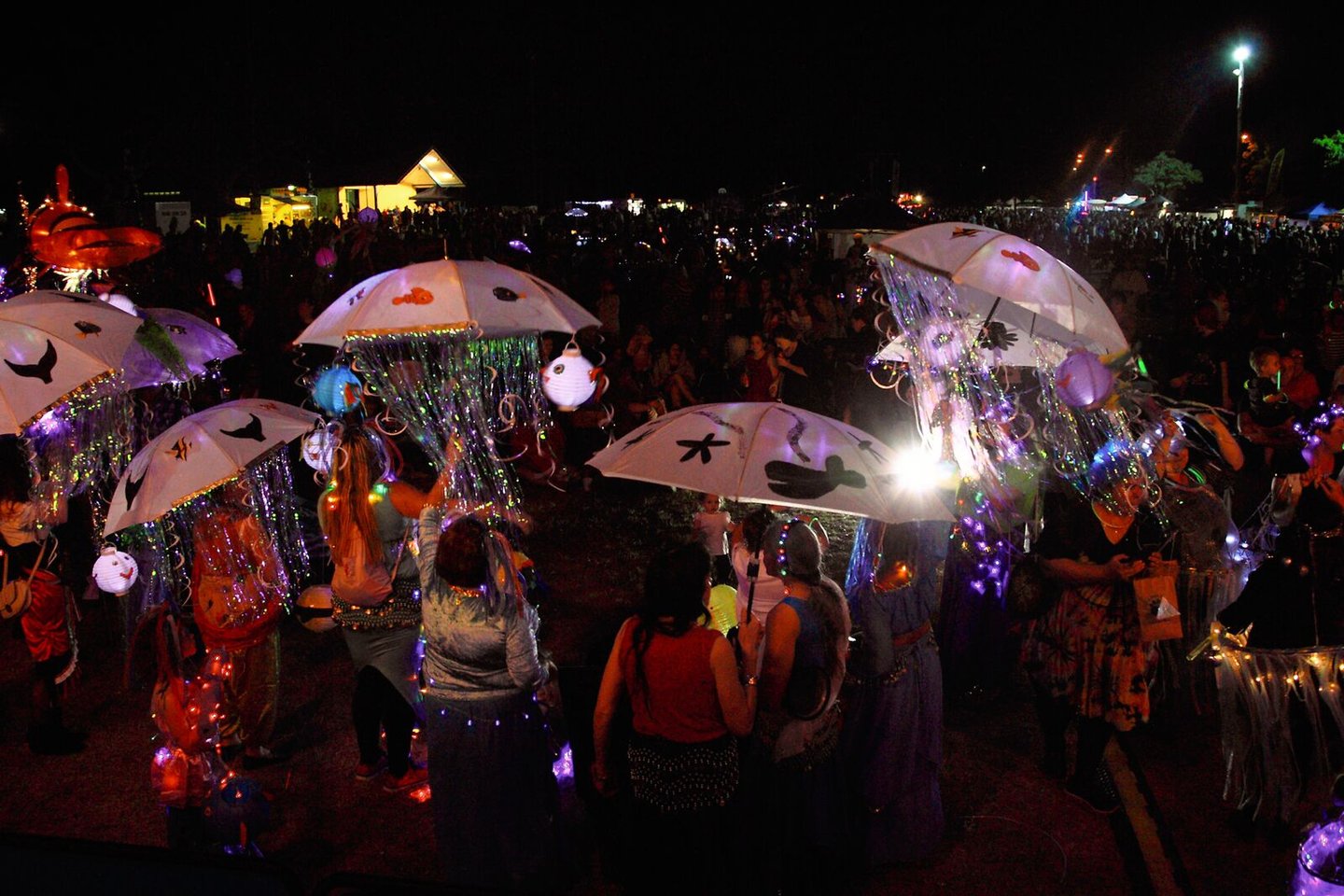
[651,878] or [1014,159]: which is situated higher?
[1014,159]

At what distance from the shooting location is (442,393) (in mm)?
5625

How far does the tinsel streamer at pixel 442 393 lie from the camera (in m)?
5.26

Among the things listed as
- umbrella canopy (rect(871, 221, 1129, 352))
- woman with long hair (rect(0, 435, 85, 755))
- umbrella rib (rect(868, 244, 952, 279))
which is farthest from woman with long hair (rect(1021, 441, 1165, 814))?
woman with long hair (rect(0, 435, 85, 755))

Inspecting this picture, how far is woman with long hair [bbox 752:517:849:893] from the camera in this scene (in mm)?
3594

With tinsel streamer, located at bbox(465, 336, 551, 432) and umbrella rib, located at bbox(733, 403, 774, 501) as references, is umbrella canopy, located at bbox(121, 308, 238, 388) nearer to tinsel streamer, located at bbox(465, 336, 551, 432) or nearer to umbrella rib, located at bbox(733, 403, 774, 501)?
tinsel streamer, located at bbox(465, 336, 551, 432)

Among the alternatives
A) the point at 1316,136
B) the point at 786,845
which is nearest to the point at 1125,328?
the point at 786,845

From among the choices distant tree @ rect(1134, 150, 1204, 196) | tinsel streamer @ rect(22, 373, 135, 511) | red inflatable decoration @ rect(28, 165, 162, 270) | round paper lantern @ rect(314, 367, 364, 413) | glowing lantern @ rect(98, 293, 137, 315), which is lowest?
tinsel streamer @ rect(22, 373, 135, 511)

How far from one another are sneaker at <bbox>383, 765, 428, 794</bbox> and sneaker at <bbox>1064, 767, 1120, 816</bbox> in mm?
A: 3213

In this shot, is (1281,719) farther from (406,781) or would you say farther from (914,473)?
(406,781)

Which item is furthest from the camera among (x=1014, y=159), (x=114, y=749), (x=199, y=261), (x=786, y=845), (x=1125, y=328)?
(x=1014, y=159)

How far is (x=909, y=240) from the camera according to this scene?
197 inches

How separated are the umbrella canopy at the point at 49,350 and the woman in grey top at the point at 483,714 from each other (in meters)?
1.84

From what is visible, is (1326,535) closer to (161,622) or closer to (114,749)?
(161,622)

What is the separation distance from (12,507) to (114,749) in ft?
4.69
